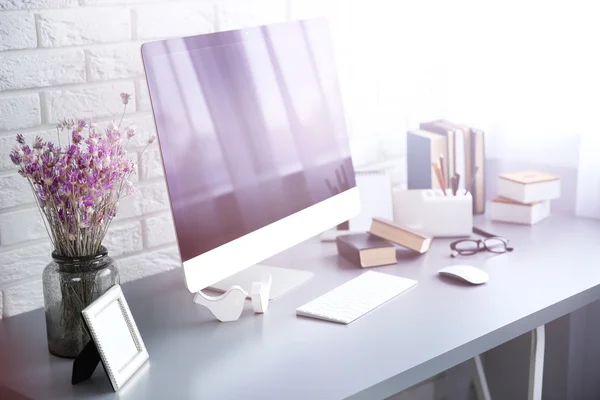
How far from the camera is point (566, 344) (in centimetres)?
219

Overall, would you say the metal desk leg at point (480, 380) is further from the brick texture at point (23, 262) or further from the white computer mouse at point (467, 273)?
the brick texture at point (23, 262)

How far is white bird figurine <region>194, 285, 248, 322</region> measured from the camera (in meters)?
1.60

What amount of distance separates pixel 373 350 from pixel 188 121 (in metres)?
0.52

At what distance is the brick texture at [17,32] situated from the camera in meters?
1.62

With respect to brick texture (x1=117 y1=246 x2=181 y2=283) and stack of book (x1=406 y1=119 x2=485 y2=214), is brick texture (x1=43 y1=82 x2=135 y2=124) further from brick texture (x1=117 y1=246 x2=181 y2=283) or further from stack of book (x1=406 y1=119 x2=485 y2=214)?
stack of book (x1=406 y1=119 x2=485 y2=214)

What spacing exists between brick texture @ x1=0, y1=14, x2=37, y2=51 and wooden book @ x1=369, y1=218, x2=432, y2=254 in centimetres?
84

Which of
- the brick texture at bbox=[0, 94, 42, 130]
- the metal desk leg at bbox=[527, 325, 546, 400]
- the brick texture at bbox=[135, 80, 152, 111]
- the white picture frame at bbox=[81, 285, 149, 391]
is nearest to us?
the white picture frame at bbox=[81, 285, 149, 391]

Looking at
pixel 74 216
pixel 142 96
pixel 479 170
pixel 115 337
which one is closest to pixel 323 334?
pixel 115 337

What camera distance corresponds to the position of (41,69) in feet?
5.53

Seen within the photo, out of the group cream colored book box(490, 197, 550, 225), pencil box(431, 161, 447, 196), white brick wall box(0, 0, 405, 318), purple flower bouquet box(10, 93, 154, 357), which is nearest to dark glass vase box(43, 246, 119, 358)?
purple flower bouquet box(10, 93, 154, 357)

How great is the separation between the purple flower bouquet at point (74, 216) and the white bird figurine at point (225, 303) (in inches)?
7.1

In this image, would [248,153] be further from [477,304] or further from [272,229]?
[477,304]

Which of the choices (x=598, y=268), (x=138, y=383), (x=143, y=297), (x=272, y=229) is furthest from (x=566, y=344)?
(x=138, y=383)

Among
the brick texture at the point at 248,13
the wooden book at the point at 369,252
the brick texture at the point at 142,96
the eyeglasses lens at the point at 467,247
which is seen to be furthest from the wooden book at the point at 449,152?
the brick texture at the point at 142,96
